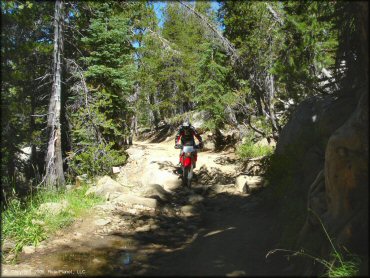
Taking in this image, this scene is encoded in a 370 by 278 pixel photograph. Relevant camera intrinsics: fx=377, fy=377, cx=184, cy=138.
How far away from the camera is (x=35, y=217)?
25.1 feet

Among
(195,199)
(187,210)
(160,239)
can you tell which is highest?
(195,199)

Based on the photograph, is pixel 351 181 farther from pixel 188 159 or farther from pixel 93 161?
pixel 93 161

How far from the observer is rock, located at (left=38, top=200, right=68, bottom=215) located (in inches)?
314

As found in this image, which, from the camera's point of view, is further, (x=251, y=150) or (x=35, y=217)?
(x=251, y=150)

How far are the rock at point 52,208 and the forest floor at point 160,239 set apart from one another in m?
0.51

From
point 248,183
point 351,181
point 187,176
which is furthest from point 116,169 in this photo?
point 351,181

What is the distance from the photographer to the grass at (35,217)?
7.00 metres

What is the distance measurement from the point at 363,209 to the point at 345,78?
294 centimetres

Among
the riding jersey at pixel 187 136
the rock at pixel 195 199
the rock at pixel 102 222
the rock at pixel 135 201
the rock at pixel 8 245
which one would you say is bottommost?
the rock at pixel 8 245

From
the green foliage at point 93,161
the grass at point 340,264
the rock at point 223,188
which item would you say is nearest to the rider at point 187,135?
the rock at point 223,188

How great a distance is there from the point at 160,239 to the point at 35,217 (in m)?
2.58

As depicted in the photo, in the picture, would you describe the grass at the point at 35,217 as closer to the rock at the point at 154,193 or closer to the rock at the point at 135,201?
the rock at the point at 135,201

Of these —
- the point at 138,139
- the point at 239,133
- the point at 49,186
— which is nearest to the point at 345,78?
the point at 49,186

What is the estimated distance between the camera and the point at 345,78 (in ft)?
21.1
